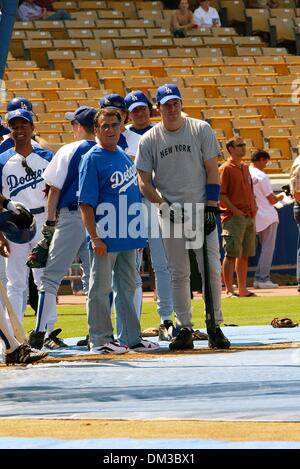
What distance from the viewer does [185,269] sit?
962 cm

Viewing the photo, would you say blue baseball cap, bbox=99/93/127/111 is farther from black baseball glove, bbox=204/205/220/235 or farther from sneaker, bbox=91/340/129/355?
sneaker, bbox=91/340/129/355

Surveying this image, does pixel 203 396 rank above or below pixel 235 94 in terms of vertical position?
below

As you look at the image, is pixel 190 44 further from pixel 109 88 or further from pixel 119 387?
pixel 119 387

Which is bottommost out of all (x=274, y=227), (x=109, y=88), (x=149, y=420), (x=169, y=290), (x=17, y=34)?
(x=149, y=420)

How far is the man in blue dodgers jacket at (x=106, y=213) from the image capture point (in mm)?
9148

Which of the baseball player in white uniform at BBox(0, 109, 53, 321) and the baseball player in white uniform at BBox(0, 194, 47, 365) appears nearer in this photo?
the baseball player in white uniform at BBox(0, 194, 47, 365)

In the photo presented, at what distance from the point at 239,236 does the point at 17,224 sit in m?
7.68

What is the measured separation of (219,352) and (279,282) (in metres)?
10.1

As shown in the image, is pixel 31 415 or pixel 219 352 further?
pixel 219 352

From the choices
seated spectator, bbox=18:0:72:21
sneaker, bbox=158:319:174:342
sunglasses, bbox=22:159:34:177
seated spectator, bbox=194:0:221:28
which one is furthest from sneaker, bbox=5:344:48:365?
seated spectator, bbox=194:0:221:28

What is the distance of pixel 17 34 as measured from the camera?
86.2 feet

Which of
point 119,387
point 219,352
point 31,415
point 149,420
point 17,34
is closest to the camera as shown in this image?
point 149,420

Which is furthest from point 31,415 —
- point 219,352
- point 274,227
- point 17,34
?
point 17,34

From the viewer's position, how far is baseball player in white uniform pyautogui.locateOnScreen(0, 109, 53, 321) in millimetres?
9930
